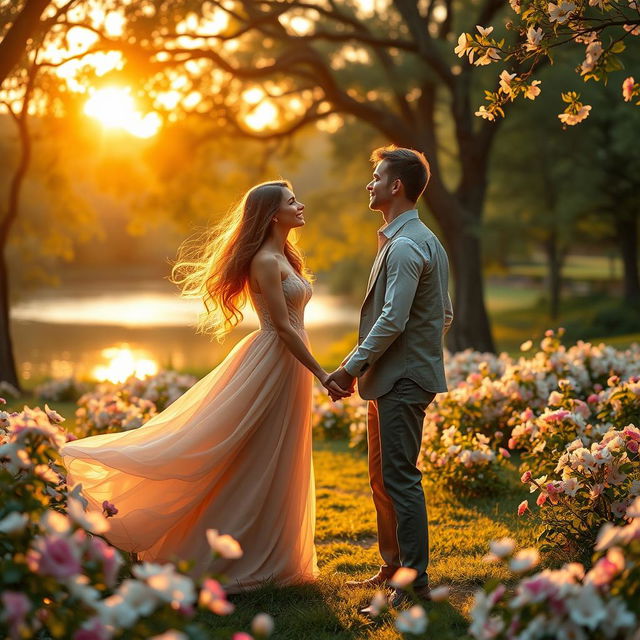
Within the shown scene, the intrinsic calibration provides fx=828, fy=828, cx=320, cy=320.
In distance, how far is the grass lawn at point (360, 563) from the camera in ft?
13.4

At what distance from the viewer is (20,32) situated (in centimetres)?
566

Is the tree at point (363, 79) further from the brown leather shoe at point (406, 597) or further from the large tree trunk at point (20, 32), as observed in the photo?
the brown leather shoe at point (406, 597)

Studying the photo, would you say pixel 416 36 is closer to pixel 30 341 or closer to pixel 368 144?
pixel 368 144

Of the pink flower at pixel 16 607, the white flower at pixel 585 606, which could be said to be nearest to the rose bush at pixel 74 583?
the pink flower at pixel 16 607

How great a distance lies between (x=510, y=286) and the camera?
62000 mm

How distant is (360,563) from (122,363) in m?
16.6

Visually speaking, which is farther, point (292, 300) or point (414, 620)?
point (292, 300)

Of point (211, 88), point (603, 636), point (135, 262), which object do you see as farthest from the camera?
point (135, 262)

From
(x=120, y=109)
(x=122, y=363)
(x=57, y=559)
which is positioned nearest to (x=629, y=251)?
(x=122, y=363)

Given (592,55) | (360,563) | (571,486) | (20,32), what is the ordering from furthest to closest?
(20,32) < (360,563) < (571,486) < (592,55)

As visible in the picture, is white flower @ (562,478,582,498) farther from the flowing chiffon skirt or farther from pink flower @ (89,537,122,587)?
pink flower @ (89,537,122,587)

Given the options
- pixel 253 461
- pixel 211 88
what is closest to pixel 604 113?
pixel 211 88

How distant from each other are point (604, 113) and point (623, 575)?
21.5 meters

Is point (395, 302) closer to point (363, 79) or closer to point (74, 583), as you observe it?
point (74, 583)
